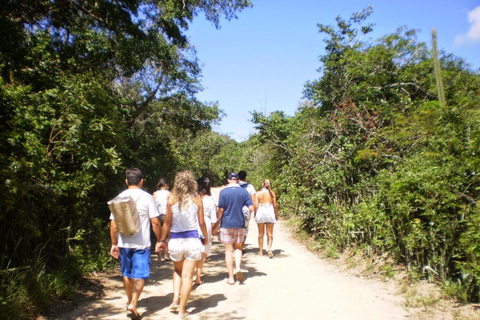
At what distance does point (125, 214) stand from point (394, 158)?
17.8ft

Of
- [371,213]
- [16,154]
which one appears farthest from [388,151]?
[16,154]

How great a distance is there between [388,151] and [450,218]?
9.41 ft

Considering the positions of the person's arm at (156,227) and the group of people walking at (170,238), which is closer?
the group of people walking at (170,238)

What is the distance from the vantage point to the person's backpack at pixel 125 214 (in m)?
4.22

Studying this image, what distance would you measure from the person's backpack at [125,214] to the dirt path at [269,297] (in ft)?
3.86

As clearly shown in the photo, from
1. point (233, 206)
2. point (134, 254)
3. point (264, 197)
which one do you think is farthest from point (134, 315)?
point (264, 197)

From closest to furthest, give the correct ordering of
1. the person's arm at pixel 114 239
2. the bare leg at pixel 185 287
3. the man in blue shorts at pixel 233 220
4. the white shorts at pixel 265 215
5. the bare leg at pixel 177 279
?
1. the person's arm at pixel 114 239
2. the bare leg at pixel 185 287
3. the bare leg at pixel 177 279
4. the man in blue shorts at pixel 233 220
5. the white shorts at pixel 265 215

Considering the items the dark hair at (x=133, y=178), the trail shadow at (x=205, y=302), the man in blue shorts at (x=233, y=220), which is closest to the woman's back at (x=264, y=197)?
the man in blue shorts at (x=233, y=220)

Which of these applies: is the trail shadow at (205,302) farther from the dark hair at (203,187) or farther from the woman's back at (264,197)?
the woman's back at (264,197)

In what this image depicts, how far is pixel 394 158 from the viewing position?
7.34 metres

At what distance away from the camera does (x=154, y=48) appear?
9.88m

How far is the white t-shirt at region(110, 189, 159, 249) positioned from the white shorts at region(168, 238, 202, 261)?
0.33 m

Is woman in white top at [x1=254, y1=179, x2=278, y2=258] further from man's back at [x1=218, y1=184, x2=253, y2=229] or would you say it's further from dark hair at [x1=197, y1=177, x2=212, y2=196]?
dark hair at [x1=197, y1=177, x2=212, y2=196]

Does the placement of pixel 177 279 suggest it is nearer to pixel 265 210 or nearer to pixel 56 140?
pixel 56 140
